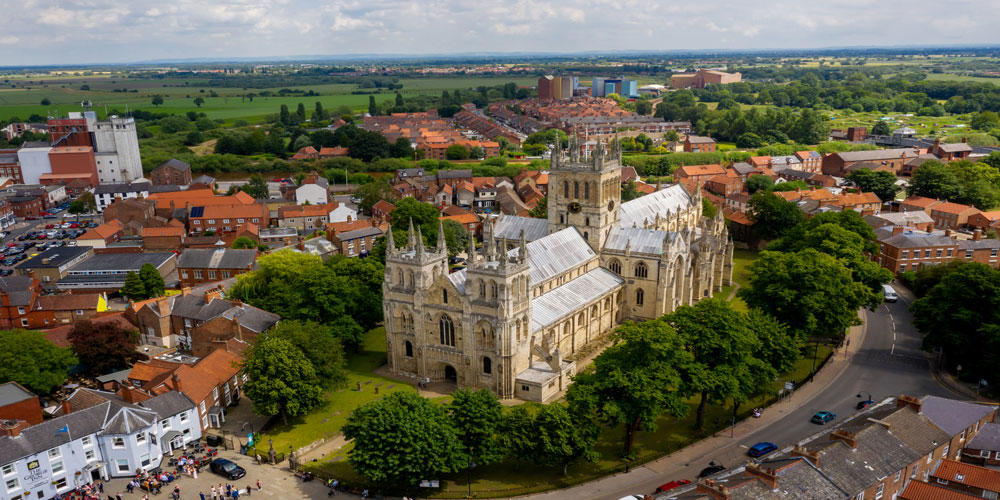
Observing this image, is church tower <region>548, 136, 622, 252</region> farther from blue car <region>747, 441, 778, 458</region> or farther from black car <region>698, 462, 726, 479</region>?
black car <region>698, 462, 726, 479</region>

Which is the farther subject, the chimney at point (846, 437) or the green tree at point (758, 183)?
the green tree at point (758, 183)

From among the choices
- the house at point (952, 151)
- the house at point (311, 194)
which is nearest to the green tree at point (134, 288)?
the house at point (311, 194)

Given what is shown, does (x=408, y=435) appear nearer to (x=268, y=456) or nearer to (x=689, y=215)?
(x=268, y=456)

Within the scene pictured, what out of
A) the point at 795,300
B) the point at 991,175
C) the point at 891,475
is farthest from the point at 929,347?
the point at 991,175

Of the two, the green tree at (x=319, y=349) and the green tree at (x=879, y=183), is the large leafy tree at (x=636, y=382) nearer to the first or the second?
the green tree at (x=319, y=349)

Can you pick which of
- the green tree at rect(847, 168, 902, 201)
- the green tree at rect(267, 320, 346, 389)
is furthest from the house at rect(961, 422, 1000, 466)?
the green tree at rect(847, 168, 902, 201)

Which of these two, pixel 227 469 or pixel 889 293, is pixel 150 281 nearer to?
pixel 227 469
